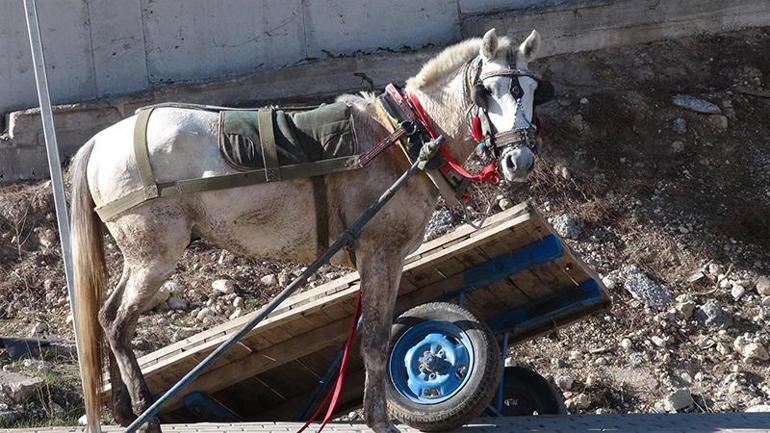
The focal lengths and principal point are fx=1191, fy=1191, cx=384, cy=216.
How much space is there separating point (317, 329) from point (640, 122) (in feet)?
15.4

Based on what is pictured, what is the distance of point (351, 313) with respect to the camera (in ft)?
21.0

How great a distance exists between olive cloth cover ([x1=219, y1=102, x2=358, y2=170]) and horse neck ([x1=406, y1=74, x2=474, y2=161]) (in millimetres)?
412

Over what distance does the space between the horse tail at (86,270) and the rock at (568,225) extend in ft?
14.5

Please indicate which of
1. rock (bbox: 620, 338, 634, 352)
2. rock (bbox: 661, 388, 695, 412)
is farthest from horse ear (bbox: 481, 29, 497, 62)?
rock (bbox: 620, 338, 634, 352)

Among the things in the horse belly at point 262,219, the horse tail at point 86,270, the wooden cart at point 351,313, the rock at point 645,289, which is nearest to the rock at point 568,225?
the rock at point 645,289

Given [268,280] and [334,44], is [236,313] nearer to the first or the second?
[268,280]

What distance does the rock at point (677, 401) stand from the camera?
7.69 meters

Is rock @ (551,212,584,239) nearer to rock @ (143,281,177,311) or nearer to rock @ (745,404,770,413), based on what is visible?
rock @ (745,404,770,413)

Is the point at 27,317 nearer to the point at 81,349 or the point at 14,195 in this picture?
the point at 14,195

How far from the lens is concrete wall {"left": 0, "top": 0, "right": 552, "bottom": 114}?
1052 cm

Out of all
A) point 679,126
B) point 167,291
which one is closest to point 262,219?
point 167,291

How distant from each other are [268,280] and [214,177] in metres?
3.56

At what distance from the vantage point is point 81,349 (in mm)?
5715

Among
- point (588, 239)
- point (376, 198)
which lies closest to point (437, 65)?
point (376, 198)
